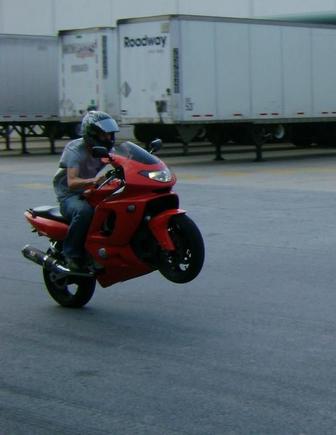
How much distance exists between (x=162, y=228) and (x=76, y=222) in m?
0.80

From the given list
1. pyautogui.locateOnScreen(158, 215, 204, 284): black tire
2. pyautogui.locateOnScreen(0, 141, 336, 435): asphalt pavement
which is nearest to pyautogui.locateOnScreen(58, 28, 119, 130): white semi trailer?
pyautogui.locateOnScreen(0, 141, 336, 435): asphalt pavement

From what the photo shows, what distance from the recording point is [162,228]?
7.38 metres

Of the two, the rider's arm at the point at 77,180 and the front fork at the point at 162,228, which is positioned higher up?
the rider's arm at the point at 77,180

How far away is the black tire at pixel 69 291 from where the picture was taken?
27.0 feet

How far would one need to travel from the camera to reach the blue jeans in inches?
306

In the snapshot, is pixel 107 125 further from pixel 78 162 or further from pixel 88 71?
pixel 88 71

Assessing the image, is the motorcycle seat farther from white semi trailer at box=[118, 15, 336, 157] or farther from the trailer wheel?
the trailer wheel

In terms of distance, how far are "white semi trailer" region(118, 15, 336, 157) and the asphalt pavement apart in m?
11.4

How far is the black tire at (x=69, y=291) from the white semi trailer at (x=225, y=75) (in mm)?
15466

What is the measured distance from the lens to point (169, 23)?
23609mm

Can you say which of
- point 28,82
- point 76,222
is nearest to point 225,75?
point 28,82

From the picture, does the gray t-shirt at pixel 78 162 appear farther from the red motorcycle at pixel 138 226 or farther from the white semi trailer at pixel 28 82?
the white semi trailer at pixel 28 82

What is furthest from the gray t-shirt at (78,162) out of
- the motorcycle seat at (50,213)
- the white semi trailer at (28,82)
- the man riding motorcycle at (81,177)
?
the white semi trailer at (28,82)

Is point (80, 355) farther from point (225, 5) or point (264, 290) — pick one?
point (225, 5)
